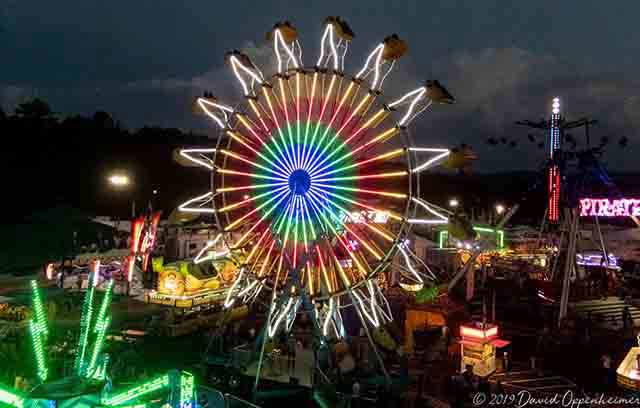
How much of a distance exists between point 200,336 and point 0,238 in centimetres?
2773

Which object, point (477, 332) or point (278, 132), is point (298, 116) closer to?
point (278, 132)

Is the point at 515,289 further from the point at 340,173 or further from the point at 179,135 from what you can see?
the point at 179,135

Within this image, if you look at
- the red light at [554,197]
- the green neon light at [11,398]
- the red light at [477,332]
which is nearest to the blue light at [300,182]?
the red light at [477,332]

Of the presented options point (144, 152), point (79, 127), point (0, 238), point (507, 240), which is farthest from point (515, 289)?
point (79, 127)

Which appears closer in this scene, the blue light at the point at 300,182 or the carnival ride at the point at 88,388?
the carnival ride at the point at 88,388

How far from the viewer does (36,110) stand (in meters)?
75.2

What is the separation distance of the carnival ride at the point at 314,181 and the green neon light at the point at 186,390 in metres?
5.34

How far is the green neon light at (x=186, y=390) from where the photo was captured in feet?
32.3

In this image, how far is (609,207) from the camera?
24266mm

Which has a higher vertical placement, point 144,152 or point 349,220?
point 144,152

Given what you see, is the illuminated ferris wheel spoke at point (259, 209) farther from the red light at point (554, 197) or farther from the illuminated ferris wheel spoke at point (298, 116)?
the red light at point (554, 197)

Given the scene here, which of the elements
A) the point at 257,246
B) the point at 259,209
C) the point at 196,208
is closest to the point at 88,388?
the point at 257,246

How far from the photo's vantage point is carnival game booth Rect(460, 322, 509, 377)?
16.6 m

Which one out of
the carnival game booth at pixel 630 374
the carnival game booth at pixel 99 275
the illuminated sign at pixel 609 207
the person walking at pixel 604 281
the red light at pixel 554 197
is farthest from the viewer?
the red light at pixel 554 197
